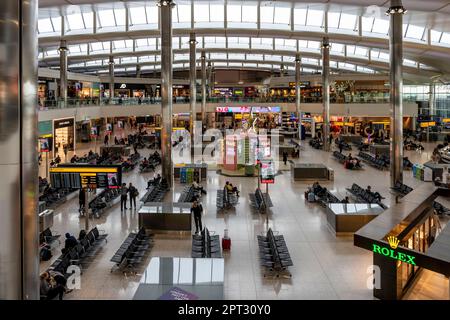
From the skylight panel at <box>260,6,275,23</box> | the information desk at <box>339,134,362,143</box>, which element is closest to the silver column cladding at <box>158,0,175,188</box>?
the skylight panel at <box>260,6,275,23</box>

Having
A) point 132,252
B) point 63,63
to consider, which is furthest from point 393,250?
point 63,63

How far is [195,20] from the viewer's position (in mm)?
36031

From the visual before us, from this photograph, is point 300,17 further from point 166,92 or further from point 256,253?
point 256,253

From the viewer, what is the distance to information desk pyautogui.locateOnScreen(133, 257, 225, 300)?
284 inches

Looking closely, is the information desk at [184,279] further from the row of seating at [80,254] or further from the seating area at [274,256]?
the row of seating at [80,254]

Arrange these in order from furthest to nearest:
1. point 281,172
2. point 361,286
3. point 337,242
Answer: point 281,172 < point 337,242 < point 361,286

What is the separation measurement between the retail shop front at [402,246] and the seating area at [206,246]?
3.94 m

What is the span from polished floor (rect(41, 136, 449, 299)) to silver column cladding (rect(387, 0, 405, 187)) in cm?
151

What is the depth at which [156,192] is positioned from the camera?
65.4ft

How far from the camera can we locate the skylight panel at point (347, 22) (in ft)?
114

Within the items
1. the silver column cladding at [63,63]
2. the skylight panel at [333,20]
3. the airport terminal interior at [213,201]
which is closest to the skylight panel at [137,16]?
the airport terminal interior at [213,201]
